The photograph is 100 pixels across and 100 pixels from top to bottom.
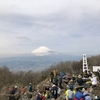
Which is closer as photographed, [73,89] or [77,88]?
[77,88]

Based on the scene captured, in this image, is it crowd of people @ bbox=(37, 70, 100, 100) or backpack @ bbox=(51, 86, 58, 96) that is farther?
backpack @ bbox=(51, 86, 58, 96)

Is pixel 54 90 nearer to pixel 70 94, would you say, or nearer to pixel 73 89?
pixel 73 89

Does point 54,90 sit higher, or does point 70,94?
point 70,94

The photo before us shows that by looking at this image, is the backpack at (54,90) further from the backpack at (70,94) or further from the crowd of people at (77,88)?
the backpack at (70,94)

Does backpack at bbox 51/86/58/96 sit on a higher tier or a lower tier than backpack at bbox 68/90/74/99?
lower

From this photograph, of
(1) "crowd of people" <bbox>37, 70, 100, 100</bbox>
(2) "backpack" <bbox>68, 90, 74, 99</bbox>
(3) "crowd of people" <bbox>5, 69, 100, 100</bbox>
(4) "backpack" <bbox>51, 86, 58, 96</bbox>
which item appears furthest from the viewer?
(4) "backpack" <bbox>51, 86, 58, 96</bbox>

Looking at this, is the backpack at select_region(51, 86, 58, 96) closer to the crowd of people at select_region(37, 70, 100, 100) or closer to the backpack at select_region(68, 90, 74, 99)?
the crowd of people at select_region(37, 70, 100, 100)

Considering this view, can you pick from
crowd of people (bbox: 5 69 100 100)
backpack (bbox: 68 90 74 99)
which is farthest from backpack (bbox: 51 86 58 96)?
backpack (bbox: 68 90 74 99)

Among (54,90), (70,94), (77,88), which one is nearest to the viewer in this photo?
(77,88)

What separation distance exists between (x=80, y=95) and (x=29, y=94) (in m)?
13.2

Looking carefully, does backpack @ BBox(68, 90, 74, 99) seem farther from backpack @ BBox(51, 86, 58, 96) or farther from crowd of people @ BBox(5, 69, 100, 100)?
backpack @ BBox(51, 86, 58, 96)

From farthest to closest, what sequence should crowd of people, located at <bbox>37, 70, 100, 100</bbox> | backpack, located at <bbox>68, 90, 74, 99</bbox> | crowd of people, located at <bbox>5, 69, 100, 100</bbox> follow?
backpack, located at <bbox>68, 90, 74, 99</bbox> < crowd of people, located at <bbox>5, 69, 100, 100</bbox> < crowd of people, located at <bbox>37, 70, 100, 100</bbox>

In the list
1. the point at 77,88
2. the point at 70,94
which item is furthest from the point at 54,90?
the point at 77,88

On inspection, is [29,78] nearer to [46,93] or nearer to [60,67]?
[60,67]
